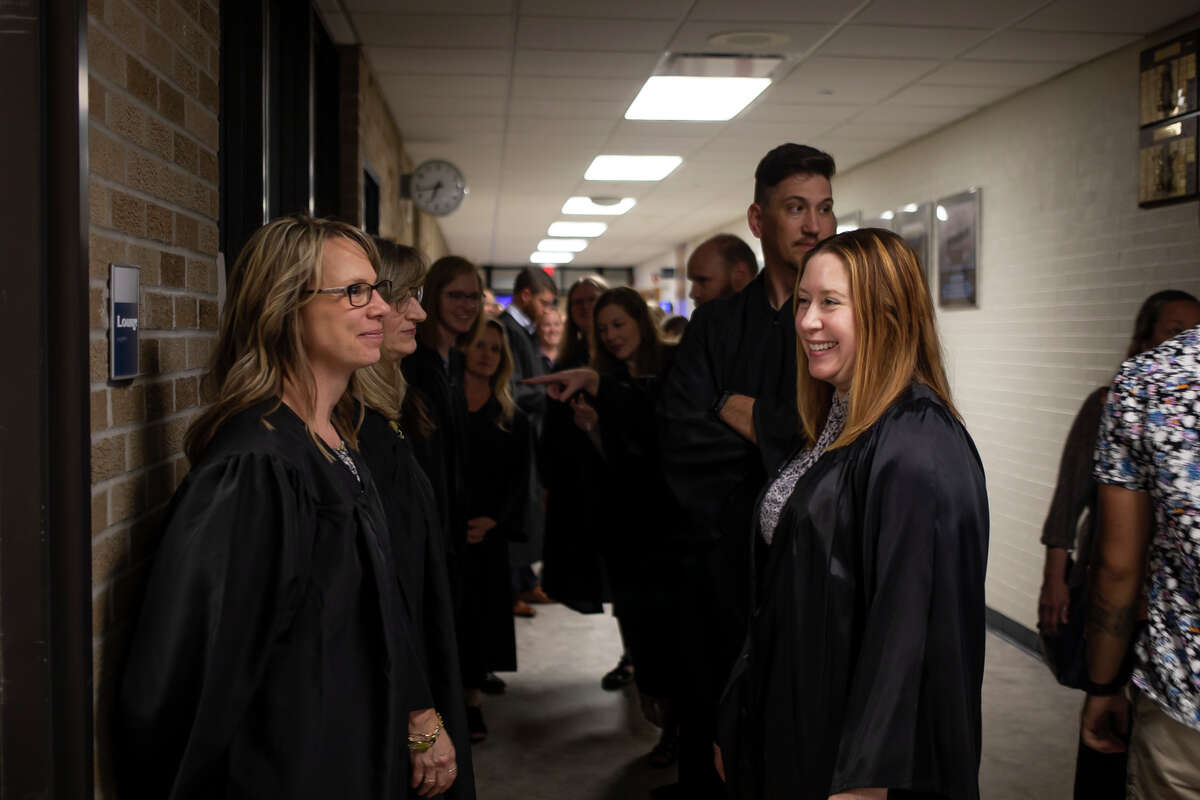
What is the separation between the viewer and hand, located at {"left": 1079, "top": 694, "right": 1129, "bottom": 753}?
1.79 metres

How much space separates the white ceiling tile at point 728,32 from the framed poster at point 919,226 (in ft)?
6.71

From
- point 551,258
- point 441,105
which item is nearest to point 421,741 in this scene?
point 441,105

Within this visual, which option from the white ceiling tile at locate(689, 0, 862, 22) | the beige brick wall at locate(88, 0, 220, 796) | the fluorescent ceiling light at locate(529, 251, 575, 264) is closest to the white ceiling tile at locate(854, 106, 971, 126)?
the white ceiling tile at locate(689, 0, 862, 22)

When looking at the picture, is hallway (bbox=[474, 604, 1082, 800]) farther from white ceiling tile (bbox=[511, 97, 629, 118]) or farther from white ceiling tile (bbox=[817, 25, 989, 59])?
white ceiling tile (bbox=[511, 97, 629, 118])

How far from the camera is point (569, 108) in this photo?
5.82 m

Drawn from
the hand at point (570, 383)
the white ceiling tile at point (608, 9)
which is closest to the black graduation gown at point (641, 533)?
the hand at point (570, 383)

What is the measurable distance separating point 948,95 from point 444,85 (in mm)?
2700

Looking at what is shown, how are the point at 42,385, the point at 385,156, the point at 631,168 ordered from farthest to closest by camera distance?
the point at 631,168 → the point at 385,156 → the point at 42,385

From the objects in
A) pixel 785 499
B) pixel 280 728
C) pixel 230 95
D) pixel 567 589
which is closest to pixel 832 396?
pixel 785 499

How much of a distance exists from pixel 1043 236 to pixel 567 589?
3.05m

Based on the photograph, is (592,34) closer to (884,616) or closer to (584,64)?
(584,64)

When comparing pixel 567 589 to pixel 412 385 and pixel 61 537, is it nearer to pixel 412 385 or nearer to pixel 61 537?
pixel 412 385

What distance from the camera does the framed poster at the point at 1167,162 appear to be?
3975mm

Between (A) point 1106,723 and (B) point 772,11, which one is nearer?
(A) point 1106,723
